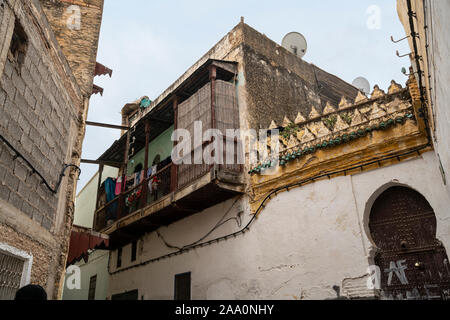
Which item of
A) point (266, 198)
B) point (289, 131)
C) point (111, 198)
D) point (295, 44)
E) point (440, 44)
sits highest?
point (295, 44)

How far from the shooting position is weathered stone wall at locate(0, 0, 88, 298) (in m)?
5.19

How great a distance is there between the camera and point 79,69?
27.2ft

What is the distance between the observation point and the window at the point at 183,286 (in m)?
9.66

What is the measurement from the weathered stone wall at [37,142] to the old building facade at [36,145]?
0.04 ft

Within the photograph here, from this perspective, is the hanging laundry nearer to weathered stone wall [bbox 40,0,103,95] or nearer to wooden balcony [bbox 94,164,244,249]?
wooden balcony [bbox 94,164,244,249]

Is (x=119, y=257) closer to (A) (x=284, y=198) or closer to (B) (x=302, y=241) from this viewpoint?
(A) (x=284, y=198)

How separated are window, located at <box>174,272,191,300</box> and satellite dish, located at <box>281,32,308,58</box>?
810 centimetres

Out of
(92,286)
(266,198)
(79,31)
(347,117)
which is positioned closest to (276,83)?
(347,117)

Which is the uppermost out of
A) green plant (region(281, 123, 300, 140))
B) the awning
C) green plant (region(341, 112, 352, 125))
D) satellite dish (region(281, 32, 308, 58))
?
satellite dish (region(281, 32, 308, 58))

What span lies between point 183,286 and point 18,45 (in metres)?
6.68

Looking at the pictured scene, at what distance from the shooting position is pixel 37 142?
19.8ft

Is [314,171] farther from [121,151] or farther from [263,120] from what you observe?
[121,151]

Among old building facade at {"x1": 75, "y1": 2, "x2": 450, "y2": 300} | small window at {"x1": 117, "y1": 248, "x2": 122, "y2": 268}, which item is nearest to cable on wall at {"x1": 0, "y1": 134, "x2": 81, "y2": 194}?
old building facade at {"x1": 75, "y1": 2, "x2": 450, "y2": 300}
